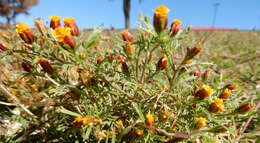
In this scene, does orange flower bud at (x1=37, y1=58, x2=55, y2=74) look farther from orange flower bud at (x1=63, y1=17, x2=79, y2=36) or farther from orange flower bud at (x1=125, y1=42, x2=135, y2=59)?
orange flower bud at (x1=125, y1=42, x2=135, y2=59)

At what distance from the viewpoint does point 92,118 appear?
721 mm

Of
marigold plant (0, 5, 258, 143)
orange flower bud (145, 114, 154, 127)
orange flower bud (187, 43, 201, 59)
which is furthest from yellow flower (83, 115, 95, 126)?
orange flower bud (187, 43, 201, 59)

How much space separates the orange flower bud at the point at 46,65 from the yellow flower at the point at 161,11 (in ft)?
1.56

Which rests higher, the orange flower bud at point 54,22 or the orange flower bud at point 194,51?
the orange flower bud at point 54,22

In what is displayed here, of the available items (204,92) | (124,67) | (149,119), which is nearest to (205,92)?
(204,92)

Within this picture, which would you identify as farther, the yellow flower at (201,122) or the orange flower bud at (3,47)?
the orange flower bud at (3,47)

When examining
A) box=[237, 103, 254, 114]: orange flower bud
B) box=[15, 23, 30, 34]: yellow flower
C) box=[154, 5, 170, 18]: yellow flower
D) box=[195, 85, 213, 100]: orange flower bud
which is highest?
box=[154, 5, 170, 18]: yellow flower

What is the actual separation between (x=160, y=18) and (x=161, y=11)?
0.14 ft

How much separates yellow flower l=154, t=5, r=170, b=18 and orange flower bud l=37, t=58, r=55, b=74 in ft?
1.56

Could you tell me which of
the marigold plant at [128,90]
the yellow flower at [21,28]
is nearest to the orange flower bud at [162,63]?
the marigold plant at [128,90]

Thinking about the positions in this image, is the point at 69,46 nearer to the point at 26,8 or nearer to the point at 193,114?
the point at 193,114

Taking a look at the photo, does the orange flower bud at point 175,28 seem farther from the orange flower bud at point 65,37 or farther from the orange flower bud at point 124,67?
the orange flower bud at point 65,37

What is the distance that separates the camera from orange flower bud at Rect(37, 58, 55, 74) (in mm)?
706

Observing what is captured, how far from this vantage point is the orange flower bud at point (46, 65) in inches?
27.8
